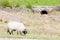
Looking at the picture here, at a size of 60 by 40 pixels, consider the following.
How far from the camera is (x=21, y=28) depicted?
1720 cm

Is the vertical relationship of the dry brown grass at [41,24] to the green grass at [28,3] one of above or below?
above

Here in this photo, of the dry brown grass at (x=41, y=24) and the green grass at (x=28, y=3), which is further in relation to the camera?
the green grass at (x=28, y=3)

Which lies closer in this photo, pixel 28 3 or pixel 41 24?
pixel 41 24

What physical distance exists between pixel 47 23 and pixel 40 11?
8255 millimetres

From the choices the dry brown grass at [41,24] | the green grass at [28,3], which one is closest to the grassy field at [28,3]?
the green grass at [28,3]

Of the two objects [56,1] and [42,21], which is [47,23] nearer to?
[42,21]

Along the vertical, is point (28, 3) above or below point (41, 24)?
below

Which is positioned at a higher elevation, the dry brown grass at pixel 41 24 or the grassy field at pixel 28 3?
the dry brown grass at pixel 41 24

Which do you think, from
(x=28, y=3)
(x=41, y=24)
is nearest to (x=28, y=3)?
(x=28, y=3)

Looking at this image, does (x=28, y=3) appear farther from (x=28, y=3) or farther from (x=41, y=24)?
(x=41, y=24)

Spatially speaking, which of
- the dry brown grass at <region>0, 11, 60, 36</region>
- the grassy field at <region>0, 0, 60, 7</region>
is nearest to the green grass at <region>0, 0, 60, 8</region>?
the grassy field at <region>0, 0, 60, 7</region>

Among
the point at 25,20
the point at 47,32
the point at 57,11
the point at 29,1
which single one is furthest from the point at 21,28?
the point at 29,1

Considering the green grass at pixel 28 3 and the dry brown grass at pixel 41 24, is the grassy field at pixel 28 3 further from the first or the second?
the dry brown grass at pixel 41 24

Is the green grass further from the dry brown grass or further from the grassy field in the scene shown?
the dry brown grass
